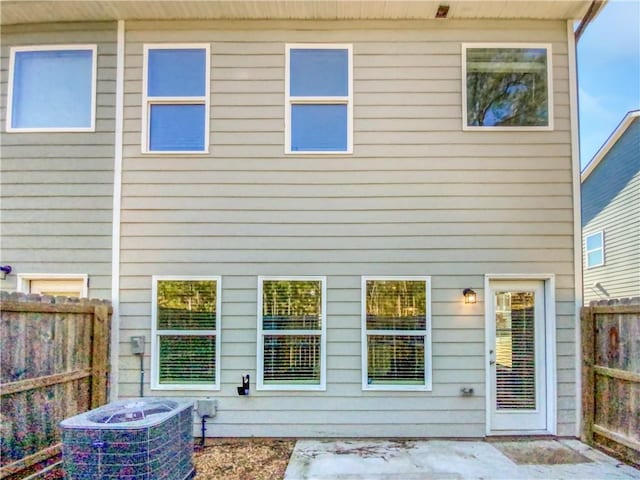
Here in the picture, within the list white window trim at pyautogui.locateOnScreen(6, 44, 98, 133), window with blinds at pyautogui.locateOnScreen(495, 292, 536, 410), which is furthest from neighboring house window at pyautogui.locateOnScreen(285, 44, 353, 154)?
window with blinds at pyautogui.locateOnScreen(495, 292, 536, 410)

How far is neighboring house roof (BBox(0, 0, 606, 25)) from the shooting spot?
4895 mm

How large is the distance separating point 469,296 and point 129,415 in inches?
142

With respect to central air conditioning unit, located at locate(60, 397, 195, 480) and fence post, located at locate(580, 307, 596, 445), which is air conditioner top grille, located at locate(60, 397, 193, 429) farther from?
→ fence post, located at locate(580, 307, 596, 445)

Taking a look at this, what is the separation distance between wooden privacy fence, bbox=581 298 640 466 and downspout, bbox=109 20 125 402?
17.5 ft

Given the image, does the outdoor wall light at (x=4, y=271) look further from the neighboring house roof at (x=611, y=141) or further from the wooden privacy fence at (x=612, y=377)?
the neighboring house roof at (x=611, y=141)

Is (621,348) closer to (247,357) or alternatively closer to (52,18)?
(247,357)

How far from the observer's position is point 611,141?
912cm

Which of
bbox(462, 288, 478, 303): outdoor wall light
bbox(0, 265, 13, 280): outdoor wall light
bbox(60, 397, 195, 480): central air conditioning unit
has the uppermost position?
bbox(0, 265, 13, 280): outdoor wall light

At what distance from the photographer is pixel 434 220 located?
502cm

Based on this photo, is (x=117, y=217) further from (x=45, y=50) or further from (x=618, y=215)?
(x=618, y=215)

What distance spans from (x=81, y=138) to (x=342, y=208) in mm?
3237

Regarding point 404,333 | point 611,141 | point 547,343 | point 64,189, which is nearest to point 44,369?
point 64,189

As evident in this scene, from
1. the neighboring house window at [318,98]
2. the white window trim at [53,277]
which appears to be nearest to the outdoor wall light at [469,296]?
the neighboring house window at [318,98]

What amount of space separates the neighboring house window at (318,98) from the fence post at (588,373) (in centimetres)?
339
